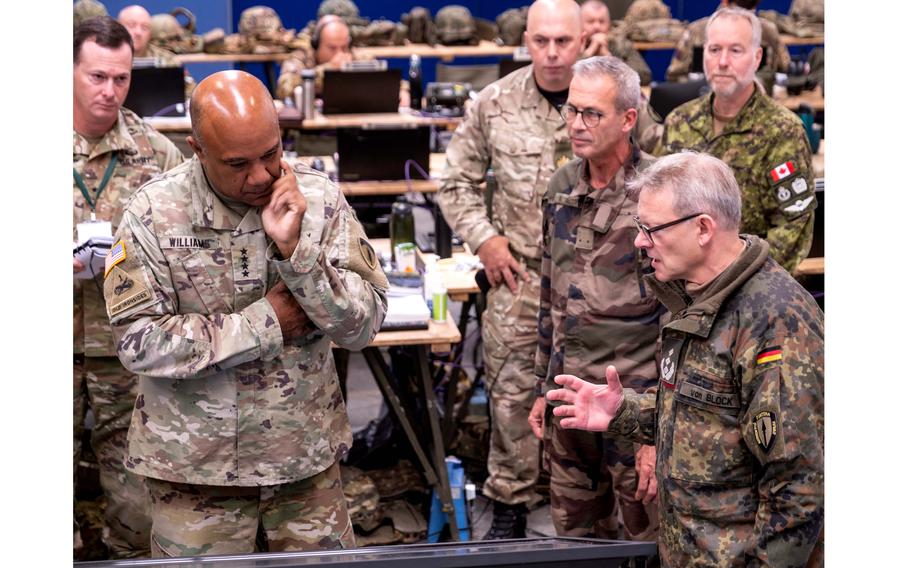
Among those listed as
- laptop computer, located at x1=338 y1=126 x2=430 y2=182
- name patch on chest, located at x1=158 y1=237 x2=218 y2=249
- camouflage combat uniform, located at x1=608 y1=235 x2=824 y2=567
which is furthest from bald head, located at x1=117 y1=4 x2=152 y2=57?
camouflage combat uniform, located at x1=608 y1=235 x2=824 y2=567

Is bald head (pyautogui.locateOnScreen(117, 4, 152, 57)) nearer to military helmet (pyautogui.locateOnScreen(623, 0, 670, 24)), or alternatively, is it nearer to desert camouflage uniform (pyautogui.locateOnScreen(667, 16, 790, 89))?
desert camouflage uniform (pyautogui.locateOnScreen(667, 16, 790, 89))

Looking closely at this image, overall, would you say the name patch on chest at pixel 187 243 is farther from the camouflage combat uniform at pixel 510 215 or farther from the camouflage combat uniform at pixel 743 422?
the camouflage combat uniform at pixel 510 215

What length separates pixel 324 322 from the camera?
235 centimetres

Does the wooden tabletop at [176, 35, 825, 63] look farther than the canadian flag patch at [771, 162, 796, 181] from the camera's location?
Yes

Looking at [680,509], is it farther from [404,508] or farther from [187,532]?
[404,508]

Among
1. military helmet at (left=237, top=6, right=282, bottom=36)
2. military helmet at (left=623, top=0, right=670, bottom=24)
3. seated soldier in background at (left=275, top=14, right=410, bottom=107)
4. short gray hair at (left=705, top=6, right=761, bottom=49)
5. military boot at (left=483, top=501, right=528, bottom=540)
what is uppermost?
military helmet at (left=623, top=0, right=670, bottom=24)

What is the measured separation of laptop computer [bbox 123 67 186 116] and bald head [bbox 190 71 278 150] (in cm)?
474

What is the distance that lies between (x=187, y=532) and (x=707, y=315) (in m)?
1.23

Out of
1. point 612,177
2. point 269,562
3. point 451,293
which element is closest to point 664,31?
point 451,293

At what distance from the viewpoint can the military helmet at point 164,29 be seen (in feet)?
36.4

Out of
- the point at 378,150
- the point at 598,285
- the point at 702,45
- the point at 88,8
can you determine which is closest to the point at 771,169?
the point at 598,285

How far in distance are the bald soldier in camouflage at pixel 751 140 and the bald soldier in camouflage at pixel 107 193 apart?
1.85 m

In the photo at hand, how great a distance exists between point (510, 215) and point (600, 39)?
1.90 meters

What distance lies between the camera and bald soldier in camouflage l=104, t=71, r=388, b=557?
2.29 meters
